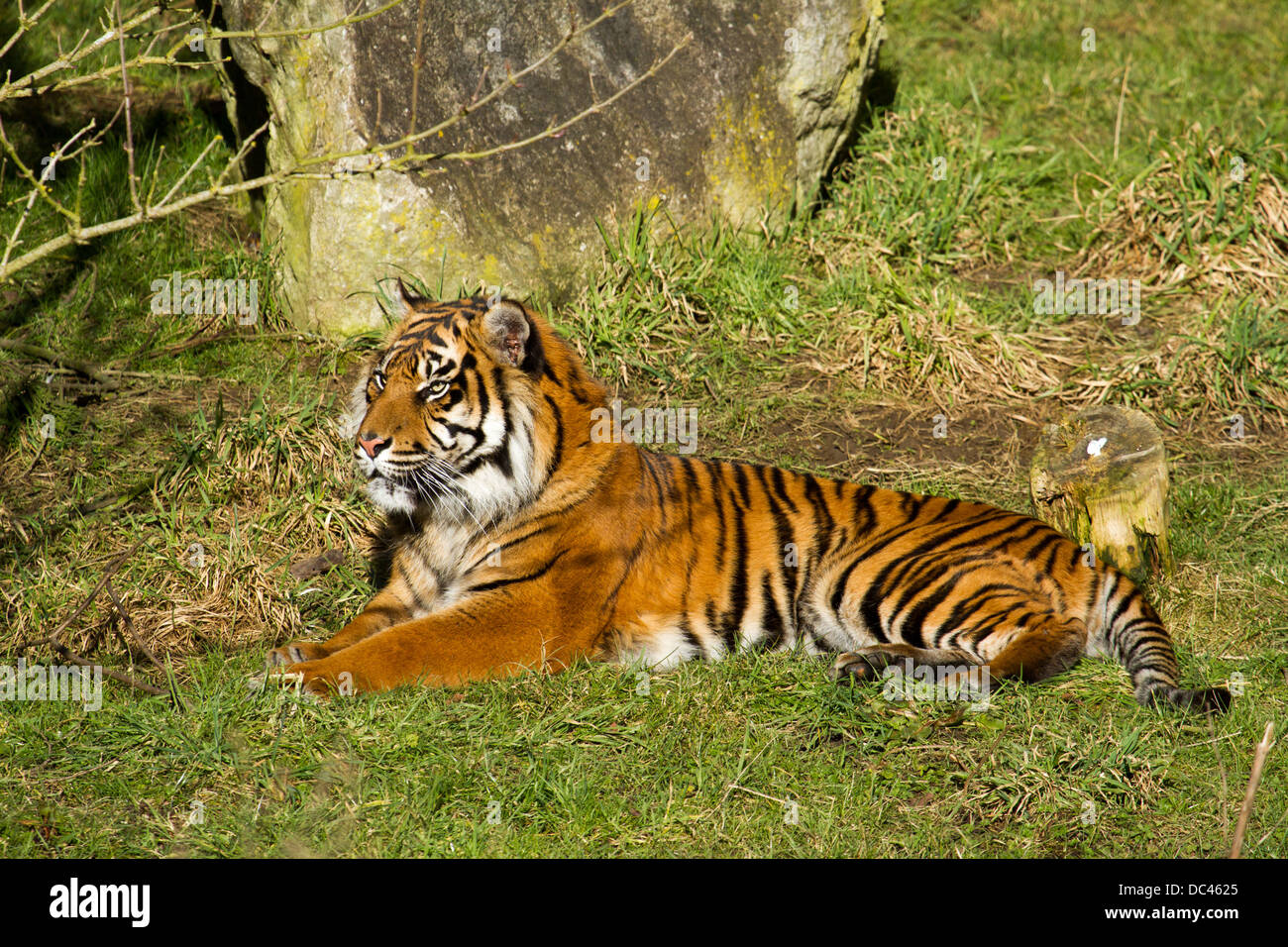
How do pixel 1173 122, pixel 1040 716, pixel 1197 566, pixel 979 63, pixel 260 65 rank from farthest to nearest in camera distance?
pixel 979 63, pixel 1173 122, pixel 260 65, pixel 1197 566, pixel 1040 716

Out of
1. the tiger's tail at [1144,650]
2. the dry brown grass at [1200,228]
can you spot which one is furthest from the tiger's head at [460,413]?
the dry brown grass at [1200,228]

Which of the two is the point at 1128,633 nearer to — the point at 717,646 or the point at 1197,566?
the point at 1197,566

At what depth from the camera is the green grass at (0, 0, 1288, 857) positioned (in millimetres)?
3406

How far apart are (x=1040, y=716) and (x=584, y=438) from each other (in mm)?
1724

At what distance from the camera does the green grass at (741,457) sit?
134 inches

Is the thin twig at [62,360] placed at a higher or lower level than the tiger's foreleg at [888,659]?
higher

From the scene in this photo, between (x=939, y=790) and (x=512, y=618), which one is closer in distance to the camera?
(x=939, y=790)

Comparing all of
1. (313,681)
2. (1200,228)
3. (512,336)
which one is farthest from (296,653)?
(1200,228)

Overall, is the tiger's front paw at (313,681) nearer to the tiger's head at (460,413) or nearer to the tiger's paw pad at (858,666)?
the tiger's head at (460,413)

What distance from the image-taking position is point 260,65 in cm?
540

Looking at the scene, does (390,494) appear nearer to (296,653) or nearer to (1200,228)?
(296,653)

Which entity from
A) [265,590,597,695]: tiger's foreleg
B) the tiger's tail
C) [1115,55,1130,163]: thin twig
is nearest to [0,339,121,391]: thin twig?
[265,590,597,695]: tiger's foreleg

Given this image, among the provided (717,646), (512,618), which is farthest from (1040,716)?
(512,618)

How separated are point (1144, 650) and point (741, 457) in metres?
1.99
